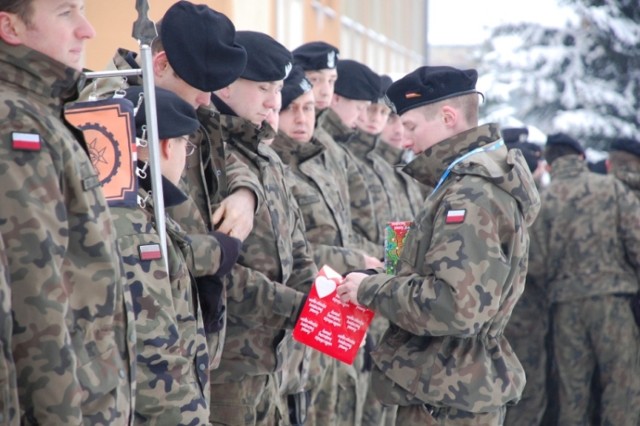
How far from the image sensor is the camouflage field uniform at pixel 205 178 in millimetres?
4203

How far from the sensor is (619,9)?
704 inches

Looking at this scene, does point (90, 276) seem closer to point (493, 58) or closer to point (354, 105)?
point (354, 105)

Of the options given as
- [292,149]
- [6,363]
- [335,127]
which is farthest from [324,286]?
[335,127]

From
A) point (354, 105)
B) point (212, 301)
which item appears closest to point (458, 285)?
point (212, 301)

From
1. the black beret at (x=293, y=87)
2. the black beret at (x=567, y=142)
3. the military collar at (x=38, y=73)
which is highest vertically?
the military collar at (x=38, y=73)

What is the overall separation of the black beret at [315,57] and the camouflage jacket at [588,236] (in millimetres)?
2105

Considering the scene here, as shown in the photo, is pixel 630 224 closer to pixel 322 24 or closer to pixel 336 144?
pixel 336 144

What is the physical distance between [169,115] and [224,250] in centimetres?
55

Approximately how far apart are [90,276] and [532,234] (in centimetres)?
599

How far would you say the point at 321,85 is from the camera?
717 centimetres

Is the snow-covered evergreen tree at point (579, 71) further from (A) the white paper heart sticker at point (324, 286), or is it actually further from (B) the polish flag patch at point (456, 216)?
(B) the polish flag patch at point (456, 216)

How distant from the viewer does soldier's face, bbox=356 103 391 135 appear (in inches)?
320

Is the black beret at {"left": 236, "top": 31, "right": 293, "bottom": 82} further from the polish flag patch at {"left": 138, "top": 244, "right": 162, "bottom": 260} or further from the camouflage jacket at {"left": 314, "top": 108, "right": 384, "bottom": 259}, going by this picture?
the camouflage jacket at {"left": 314, "top": 108, "right": 384, "bottom": 259}

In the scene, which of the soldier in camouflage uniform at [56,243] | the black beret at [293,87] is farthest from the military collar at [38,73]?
the black beret at [293,87]
